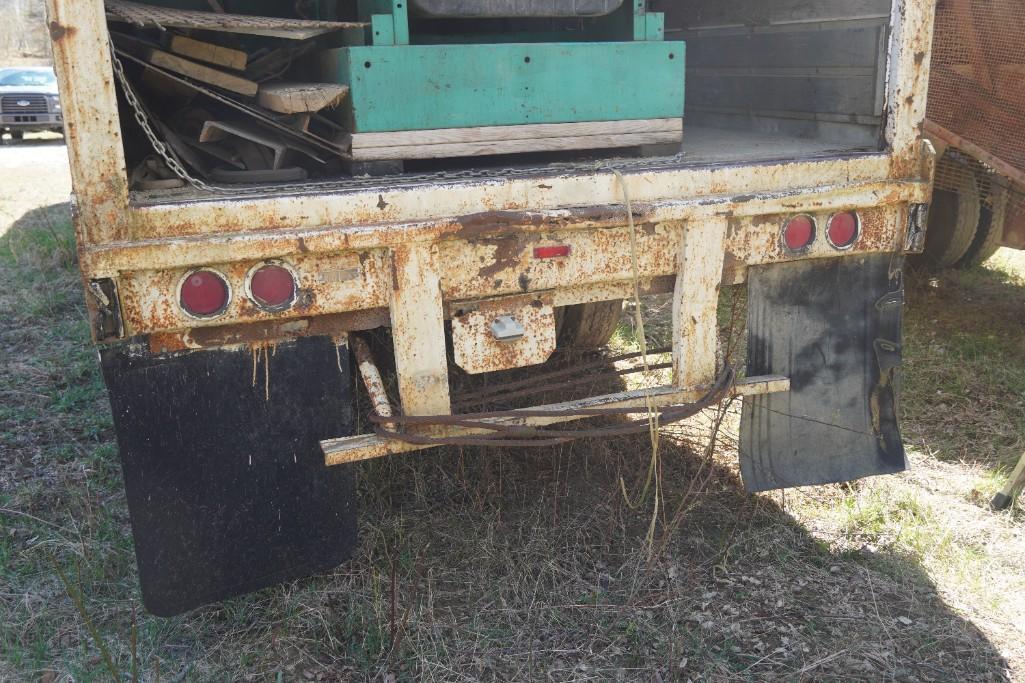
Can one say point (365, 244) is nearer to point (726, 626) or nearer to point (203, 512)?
point (203, 512)

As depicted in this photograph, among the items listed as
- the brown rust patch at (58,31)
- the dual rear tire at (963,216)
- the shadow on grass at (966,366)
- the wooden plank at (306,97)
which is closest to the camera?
the brown rust patch at (58,31)

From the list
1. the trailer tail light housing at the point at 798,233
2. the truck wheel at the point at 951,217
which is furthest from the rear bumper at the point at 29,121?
the trailer tail light housing at the point at 798,233

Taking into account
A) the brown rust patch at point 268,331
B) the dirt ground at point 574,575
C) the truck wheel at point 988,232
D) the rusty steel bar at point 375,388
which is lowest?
the dirt ground at point 574,575

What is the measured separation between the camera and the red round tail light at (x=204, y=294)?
6.68 ft

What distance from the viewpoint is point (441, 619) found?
2.45 meters

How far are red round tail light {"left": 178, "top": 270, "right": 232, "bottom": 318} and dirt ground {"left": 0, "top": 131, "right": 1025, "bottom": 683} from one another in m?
0.78

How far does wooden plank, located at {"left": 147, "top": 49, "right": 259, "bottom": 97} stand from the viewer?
244cm

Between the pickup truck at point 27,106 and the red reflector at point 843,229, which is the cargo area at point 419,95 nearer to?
the red reflector at point 843,229

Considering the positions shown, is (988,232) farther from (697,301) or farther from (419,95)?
(419,95)

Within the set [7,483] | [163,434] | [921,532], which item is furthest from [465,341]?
[7,483]

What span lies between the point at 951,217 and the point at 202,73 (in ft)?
13.1

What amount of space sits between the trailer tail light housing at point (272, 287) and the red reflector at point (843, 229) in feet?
4.78

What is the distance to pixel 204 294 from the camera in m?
2.05

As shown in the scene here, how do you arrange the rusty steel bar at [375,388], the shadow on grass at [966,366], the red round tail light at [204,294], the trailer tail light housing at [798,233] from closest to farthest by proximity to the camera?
the red round tail light at [204,294], the rusty steel bar at [375,388], the trailer tail light housing at [798,233], the shadow on grass at [966,366]
